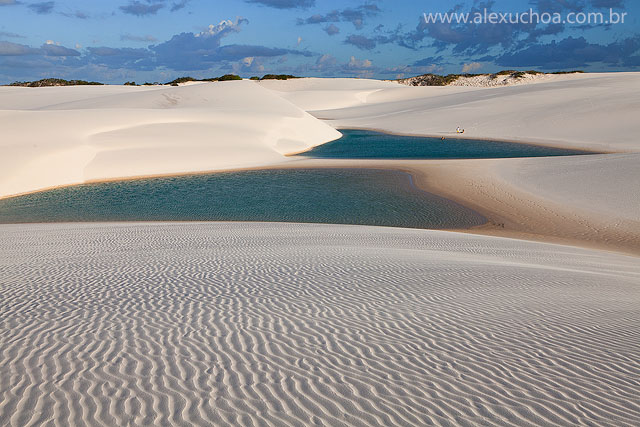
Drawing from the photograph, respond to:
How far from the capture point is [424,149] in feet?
119

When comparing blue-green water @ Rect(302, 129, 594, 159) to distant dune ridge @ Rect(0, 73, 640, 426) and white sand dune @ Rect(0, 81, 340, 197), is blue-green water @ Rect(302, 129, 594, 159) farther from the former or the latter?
distant dune ridge @ Rect(0, 73, 640, 426)

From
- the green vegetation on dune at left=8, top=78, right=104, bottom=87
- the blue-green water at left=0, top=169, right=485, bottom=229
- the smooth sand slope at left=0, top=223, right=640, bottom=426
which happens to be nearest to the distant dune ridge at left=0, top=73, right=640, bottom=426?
the smooth sand slope at left=0, top=223, right=640, bottom=426

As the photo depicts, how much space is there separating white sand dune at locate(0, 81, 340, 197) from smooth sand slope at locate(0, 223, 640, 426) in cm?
1595

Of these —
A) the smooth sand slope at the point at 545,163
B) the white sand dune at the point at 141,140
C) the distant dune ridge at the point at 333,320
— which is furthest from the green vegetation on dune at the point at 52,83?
the distant dune ridge at the point at 333,320

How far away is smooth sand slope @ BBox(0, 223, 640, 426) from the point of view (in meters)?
4.19

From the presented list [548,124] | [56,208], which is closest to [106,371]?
[56,208]

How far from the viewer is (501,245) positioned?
13.0 metres

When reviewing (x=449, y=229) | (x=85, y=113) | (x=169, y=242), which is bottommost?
(x=449, y=229)

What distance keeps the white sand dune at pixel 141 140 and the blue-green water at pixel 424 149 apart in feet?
8.93

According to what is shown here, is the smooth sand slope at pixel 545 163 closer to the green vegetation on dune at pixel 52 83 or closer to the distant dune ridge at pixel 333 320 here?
the distant dune ridge at pixel 333 320

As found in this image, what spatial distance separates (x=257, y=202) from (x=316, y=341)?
14.8 meters

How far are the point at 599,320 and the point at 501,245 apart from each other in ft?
21.6

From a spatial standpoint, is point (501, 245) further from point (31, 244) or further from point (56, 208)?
point (56, 208)

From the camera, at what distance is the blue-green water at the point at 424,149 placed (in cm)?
3250
